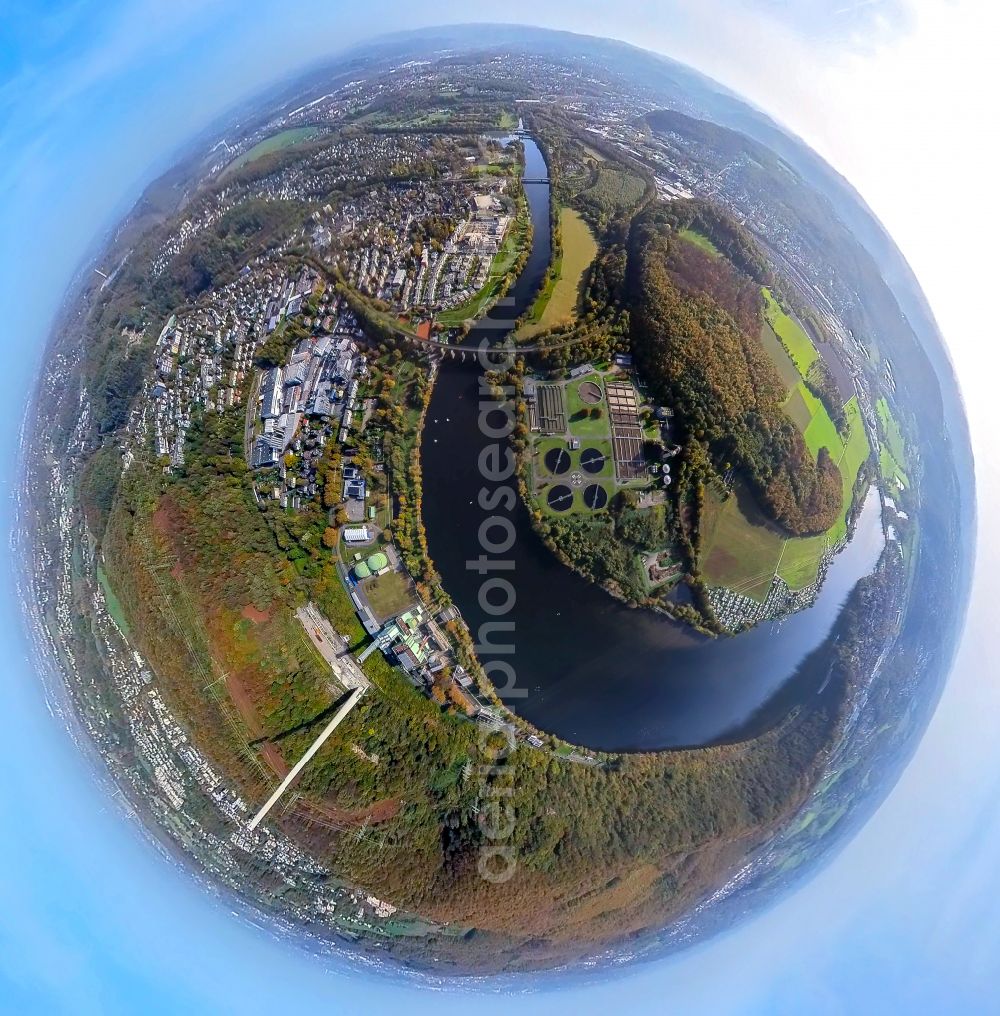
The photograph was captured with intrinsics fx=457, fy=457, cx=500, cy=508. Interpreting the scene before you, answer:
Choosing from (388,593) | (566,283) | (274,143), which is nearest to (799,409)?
(566,283)

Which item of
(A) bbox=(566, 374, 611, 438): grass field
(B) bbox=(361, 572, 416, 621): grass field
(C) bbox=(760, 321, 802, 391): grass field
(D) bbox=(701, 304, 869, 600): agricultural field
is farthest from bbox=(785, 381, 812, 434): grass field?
(B) bbox=(361, 572, 416, 621): grass field

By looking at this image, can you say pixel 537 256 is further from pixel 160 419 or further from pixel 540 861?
pixel 540 861

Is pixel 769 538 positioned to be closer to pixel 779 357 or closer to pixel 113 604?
pixel 779 357

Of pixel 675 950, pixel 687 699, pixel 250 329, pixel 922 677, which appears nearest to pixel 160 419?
pixel 250 329

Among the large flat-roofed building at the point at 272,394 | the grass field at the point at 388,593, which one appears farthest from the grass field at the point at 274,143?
the grass field at the point at 388,593

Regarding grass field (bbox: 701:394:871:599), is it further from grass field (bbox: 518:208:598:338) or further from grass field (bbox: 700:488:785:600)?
grass field (bbox: 518:208:598:338)
